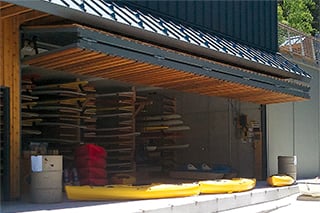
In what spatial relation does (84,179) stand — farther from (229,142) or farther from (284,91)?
(229,142)

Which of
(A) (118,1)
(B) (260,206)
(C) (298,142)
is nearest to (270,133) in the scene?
(C) (298,142)

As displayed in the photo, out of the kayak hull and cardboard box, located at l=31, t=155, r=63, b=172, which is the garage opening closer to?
cardboard box, located at l=31, t=155, r=63, b=172

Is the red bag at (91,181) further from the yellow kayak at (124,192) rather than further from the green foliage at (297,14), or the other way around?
the green foliage at (297,14)

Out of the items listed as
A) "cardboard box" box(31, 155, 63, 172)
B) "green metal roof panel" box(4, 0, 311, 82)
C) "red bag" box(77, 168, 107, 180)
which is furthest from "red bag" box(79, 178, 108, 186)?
"green metal roof panel" box(4, 0, 311, 82)

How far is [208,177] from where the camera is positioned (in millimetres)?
16141

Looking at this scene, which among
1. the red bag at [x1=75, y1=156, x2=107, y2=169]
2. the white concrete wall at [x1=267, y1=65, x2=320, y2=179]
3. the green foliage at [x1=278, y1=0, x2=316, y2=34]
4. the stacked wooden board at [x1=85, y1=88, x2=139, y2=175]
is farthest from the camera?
the green foliage at [x1=278, y1=0, x2=316, y2=34]

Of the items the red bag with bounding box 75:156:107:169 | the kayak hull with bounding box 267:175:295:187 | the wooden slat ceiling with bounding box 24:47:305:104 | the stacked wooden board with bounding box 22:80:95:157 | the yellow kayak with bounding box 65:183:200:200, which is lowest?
the kayak hull with bounding box 267:175:295:187

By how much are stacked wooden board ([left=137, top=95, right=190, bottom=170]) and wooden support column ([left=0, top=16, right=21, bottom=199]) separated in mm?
8914

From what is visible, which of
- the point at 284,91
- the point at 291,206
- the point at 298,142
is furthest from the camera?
the point at 298,142

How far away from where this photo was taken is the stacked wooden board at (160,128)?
19.0m

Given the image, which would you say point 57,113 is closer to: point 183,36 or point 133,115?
point 133,115

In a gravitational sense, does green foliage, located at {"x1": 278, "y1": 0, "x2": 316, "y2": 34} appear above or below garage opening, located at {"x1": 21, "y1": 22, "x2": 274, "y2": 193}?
above

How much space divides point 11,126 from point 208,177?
24.5 ft

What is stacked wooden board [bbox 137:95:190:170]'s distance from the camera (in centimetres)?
1905
